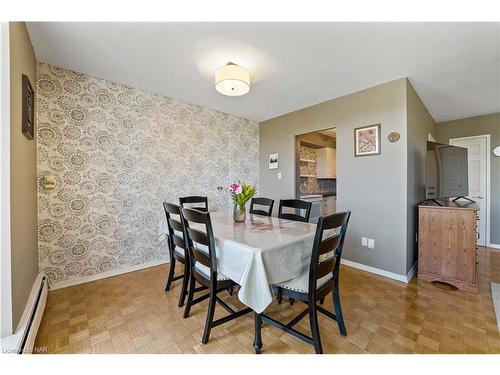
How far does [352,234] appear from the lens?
2.84 m

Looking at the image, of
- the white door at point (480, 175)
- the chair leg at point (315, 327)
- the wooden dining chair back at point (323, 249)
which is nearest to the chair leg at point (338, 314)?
the wooden dining chair back at point (323, 249)

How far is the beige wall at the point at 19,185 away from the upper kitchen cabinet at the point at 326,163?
4.70 m

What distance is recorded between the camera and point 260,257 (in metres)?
1.23

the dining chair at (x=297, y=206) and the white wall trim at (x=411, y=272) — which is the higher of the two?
the dining chair at (x=297, y=206)

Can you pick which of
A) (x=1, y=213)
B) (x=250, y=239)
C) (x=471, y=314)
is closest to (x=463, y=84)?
(x=471, y=314)

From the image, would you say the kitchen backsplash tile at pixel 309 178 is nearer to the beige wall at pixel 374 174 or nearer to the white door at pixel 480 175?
the beige wall at pixel 374 174

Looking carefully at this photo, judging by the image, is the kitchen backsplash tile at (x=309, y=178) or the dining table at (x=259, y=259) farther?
the kitchen backsplash tile at (x=309, y=178)

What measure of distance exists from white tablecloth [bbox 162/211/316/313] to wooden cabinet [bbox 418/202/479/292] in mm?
1671

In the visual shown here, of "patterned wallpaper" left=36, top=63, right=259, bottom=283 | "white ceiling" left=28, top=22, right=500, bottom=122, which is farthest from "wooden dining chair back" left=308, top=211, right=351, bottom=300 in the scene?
"patterned wallpaper" left=36, top=63, right=259, bottom=283

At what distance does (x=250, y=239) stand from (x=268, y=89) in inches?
81.8

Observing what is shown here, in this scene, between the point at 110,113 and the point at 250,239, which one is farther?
the point at 110,113

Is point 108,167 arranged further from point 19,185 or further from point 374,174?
point 374,174

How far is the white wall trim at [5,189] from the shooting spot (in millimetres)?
1161
